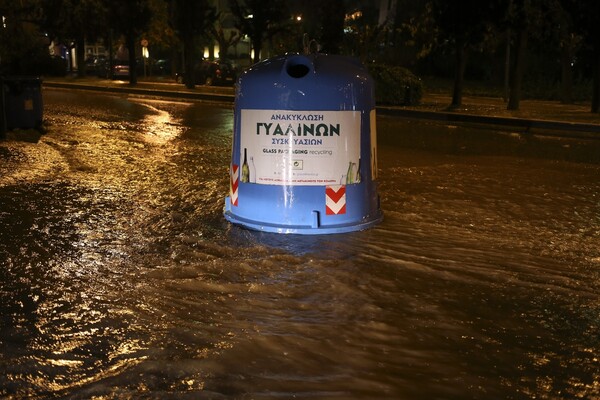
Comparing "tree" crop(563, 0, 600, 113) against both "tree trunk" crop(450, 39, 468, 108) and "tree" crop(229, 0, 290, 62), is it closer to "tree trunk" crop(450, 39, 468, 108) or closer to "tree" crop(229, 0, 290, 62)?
"tree trunk" crop(450, 39, 468, 108)

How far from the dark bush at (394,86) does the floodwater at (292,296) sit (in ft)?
49.2

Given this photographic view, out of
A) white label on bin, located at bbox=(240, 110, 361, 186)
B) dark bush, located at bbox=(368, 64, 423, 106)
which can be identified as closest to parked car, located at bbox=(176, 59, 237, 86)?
dark bush, located at bbox=(368, 64, 423, 106)

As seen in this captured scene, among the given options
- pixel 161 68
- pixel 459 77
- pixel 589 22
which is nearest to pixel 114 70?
pixel 161 68

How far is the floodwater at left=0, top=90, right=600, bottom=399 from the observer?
160 inches

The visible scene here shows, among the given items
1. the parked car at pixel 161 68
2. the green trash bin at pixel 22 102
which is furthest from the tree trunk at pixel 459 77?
the parked car at pixel 161 68

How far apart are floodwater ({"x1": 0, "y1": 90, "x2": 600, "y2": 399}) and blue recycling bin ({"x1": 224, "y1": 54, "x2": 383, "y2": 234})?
10.7 inches

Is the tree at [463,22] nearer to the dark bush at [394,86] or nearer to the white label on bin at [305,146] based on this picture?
the dark bush at [394,86]

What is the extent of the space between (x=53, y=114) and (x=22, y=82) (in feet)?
17.9

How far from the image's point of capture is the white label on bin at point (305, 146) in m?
7.07

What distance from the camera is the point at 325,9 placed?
3653 centimetres

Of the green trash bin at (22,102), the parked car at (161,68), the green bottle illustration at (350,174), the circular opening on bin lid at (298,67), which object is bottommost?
the green bottle illustration at (350,174)

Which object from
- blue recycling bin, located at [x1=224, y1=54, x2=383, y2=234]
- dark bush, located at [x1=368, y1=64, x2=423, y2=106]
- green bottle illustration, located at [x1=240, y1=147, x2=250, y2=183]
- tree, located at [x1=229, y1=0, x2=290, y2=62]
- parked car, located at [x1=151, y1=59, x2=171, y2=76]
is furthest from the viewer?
parked car, located at [x1=151, y1=59, x2=171, y2=76]

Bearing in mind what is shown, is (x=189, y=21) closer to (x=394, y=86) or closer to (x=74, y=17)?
(x=74, y=17)

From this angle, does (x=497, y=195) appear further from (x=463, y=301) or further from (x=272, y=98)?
(x=463, y=301)
